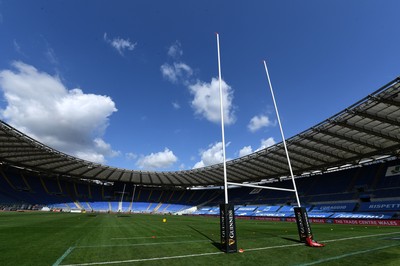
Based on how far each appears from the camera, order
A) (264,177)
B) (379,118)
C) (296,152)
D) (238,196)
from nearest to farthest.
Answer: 1. (379,118)
2. (296,152)
3. (264,177)
4. (238,196)

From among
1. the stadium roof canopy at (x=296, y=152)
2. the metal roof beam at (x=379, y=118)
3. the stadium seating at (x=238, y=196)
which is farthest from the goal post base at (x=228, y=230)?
the stadium seating at (x=238, y=196)

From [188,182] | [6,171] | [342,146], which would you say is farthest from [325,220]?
[6,171]

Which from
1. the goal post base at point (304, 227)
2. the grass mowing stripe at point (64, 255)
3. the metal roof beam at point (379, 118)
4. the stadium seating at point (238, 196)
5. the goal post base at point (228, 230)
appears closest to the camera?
the grass mowing stripe at point (64, 255)

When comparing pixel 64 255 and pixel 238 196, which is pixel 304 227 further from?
pixel 238 196

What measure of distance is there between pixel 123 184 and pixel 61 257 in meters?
71.4

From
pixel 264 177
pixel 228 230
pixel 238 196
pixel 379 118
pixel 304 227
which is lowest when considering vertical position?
pixel 228 230

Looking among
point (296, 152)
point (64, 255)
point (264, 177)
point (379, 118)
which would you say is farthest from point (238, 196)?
point (64, 255)

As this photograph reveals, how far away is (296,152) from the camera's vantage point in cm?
4044

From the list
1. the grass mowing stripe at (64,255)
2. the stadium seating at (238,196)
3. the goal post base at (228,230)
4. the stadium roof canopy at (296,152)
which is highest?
the stadium roof canopy at (296,152)

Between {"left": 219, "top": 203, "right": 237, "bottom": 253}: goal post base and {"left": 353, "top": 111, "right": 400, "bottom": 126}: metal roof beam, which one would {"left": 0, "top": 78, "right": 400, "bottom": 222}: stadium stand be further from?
{"left": 219, "top": 203, "right": 237, "bottom": 253}: goal post base

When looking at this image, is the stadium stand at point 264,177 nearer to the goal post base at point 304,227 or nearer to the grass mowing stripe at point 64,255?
the goal post base at point 304,227

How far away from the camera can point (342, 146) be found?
3466 centimetres

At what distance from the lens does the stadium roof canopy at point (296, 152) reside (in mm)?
24969

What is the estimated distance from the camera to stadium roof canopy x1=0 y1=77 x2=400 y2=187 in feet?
81.9
